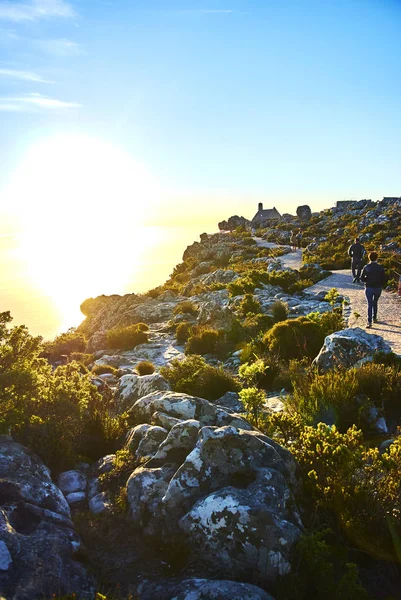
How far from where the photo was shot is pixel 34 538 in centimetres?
429

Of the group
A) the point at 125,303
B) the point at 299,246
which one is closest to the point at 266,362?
the point at 125,303

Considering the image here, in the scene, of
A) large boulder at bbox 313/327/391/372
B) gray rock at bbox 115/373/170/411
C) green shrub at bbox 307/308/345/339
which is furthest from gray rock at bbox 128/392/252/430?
green shrub at bbox 307/308/345/339

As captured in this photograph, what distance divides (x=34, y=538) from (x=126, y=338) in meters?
17.2

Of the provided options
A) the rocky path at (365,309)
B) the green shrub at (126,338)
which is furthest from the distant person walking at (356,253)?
the green shrub at (126,338)

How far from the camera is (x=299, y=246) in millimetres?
51188

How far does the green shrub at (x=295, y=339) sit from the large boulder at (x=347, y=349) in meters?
2.25

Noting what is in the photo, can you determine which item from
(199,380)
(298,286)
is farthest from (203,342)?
(298,286)

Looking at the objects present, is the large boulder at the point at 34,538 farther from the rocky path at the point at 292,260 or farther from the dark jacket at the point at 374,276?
the rocky path at the point at 292,260

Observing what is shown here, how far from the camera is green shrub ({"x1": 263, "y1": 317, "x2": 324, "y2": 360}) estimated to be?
1328 centimetres

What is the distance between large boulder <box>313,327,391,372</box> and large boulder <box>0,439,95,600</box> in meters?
7.02

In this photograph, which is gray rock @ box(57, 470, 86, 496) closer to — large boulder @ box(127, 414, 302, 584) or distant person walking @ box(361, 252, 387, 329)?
large boulder @ box(127, 414, 302, 584)

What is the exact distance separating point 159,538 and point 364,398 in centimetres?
507

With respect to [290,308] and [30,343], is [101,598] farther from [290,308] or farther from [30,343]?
[290,308]

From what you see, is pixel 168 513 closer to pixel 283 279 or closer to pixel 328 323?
pixel 328 323
